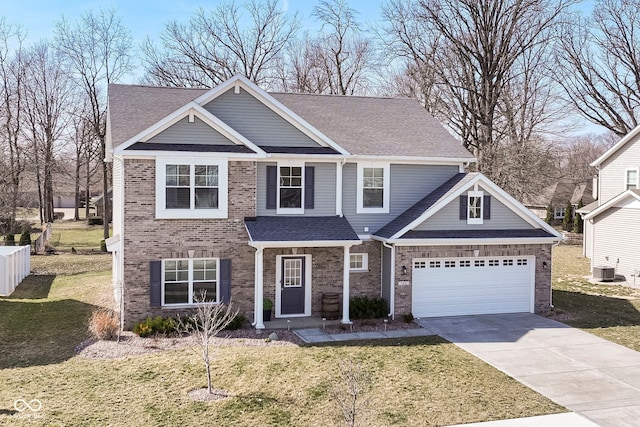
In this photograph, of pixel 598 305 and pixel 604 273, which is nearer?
pixel 598 305

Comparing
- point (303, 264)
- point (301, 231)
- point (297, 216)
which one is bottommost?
point (303, 264)

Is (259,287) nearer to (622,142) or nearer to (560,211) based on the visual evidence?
(622,142)

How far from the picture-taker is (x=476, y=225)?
1886 cm

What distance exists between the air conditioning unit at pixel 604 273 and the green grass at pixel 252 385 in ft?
44.1

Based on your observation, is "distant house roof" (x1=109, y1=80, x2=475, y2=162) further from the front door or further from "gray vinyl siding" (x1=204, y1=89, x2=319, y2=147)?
the front door

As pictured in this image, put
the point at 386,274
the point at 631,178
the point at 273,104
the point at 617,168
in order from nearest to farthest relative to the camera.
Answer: the point at 273,104 < the point at 386,274 < the point at 631,178 < the point at 617,168

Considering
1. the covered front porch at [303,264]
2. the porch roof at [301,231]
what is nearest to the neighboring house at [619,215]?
the covered front porch at [303,264]

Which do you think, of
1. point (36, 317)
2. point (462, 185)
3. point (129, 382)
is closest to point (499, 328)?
point (462, 185)

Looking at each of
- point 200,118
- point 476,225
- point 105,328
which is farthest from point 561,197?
point 105,328

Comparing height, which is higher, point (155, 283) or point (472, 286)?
point (155, 283)

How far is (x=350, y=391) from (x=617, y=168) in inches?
991

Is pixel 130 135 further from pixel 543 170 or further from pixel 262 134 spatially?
pixel 543 170

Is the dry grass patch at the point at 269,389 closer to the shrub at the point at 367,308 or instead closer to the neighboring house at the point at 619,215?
→ the shrub at the point at 367,308

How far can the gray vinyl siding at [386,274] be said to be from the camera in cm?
1828
